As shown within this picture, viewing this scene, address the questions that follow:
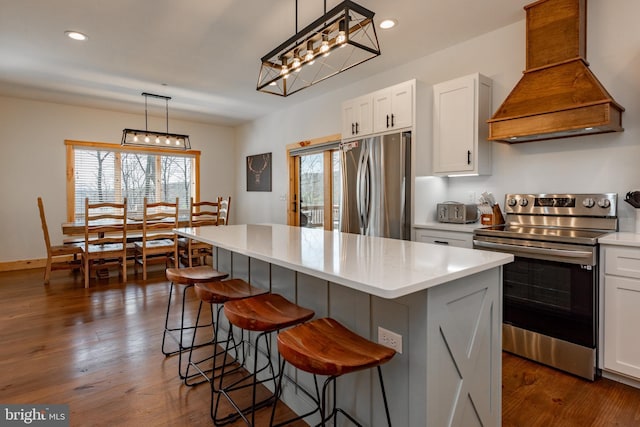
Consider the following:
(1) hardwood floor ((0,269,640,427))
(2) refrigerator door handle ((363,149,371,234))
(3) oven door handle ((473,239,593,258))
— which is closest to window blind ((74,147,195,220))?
(1) hardwood floor ((0,269,640,427))

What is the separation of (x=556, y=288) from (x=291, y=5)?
2.80 m

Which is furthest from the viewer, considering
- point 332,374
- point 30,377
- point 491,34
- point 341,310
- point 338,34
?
point 491,34

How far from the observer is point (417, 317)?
1285 mm

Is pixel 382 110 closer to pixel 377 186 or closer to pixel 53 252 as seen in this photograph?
pixel 377 186

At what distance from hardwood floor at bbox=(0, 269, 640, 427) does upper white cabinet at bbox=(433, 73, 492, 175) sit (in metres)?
1.61

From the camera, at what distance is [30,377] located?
7.35 ft

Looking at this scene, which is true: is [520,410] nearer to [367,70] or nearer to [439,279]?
[439,279]

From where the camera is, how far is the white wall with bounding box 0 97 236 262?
17.2 feet

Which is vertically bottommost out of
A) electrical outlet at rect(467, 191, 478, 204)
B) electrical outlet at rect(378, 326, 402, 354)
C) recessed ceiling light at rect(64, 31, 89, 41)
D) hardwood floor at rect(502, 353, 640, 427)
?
hardwood floor at rect(502, 353, 640, 427)

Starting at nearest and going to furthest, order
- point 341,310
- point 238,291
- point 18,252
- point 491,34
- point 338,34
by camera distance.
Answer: point 341,310 → point 338,34 → point 238,291 → point 491,34 → point 18,252

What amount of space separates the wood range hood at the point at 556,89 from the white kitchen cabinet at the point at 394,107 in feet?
2.65

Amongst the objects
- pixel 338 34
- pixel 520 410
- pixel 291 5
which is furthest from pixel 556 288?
pixel 291 5

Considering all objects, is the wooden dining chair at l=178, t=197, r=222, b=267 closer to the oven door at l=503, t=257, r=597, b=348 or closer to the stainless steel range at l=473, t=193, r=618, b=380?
the stainless steel range at l=473, t=193, r=618, b=380

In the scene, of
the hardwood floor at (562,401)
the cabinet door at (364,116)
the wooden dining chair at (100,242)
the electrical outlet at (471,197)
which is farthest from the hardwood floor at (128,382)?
the cabinet door at (364,116)
